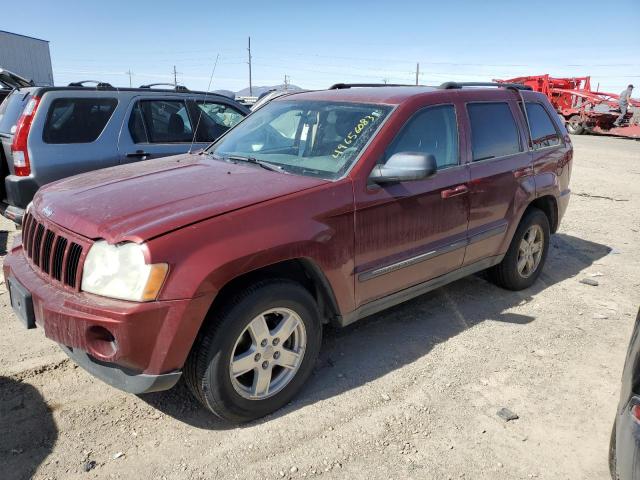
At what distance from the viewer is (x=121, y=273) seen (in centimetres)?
233

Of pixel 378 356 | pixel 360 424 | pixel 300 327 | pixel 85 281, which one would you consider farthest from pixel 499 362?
pixel 85 281

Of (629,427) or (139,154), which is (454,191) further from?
(139,154)

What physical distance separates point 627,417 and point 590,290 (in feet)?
11.2

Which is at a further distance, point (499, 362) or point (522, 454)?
point (499, 362)

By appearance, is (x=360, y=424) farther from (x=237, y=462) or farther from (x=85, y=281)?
(x=85, y=281)

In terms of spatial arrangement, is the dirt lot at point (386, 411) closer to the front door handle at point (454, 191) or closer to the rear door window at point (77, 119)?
the front door handle at point (454, 191)

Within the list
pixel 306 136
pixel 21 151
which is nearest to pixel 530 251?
pixel 306 136

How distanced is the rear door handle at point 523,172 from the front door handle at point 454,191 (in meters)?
0.78

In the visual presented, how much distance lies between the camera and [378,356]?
359 centimetres

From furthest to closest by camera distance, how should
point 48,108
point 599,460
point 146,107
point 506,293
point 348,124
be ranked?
point 146,107, point 48,108, point 506,293, point 348,124, point 599,460

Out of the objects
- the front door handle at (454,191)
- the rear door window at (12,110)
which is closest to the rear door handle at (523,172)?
the front door handle at (454,191)

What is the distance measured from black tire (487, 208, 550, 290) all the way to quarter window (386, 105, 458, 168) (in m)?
1.27

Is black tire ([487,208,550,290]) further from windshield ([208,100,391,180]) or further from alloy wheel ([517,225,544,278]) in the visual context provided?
windshield ([208,100,391,180])

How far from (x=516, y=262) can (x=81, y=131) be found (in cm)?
473
